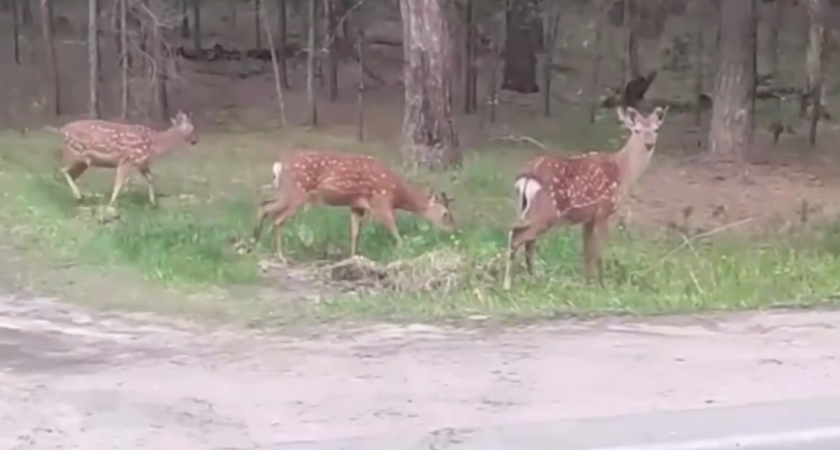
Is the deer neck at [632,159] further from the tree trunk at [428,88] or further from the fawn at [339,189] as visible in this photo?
the tree trunk at [428,88]

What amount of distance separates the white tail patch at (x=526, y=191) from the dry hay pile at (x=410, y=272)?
23.9 inches

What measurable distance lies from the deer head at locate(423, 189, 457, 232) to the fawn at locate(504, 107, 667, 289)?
1483 mm

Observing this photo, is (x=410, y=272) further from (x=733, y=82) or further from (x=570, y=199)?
(x=733, y=82)

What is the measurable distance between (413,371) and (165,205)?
7.00 m

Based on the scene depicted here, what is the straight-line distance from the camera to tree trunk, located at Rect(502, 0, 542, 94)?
26.7 metres

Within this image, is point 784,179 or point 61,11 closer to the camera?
point 784,179

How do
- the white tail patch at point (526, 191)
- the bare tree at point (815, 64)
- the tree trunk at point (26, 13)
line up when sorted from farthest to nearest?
the tree trunk at point (26, 13) < the bare tree at point (815, 64) < the white tail patch at point (526, 191)

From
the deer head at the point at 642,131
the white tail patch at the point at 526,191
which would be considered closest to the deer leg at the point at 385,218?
the white tail patch at the point at 526,191

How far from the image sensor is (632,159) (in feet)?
38.4

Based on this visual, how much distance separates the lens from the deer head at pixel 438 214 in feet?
41.0

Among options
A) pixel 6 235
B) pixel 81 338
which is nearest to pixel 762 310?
pixel 81 338

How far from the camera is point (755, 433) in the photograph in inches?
244

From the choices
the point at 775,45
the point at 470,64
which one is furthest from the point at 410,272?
the point at 775,45

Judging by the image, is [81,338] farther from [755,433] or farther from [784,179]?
[784,179]
